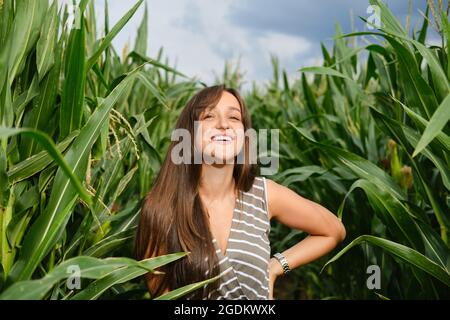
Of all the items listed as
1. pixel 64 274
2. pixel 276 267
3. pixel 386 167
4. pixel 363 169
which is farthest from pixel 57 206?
pixel 386 167


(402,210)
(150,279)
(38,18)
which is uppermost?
(38,18)

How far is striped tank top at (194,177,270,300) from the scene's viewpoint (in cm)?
116

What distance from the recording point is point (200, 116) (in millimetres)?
1222

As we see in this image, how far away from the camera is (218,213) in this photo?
1235 mm

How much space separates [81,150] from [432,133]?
61 cm

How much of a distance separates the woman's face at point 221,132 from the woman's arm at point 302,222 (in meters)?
0.17

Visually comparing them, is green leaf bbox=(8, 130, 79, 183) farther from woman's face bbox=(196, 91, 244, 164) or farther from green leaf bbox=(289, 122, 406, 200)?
green leaf bbox=(289, 122, 406, 200)

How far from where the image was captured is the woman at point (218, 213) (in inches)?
45.3

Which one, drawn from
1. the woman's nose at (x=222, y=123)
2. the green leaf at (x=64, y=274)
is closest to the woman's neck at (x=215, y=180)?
the woman's nose at (x=222, y=123)

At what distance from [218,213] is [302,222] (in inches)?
9.3

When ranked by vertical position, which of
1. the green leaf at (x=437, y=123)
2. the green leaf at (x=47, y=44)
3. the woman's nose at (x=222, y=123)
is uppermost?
the green leaf at (x=47, y=44)

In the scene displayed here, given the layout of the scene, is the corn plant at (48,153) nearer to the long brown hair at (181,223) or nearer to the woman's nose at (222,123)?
the long brown hair at (181,223)
